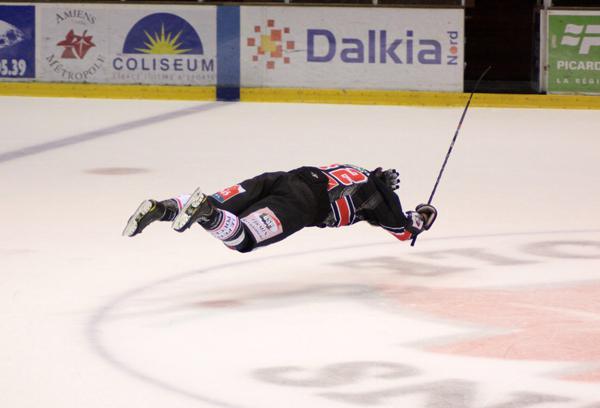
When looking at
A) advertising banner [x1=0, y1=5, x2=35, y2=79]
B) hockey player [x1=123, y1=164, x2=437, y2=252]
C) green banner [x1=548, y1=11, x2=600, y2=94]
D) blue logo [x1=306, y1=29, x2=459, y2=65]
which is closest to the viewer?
hockey player [x1=123, y1=164, x2=437, y2=252]

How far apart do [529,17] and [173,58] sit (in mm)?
5034

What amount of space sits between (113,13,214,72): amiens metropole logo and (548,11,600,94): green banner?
3730 millimetres

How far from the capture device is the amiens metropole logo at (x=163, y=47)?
14703 mm

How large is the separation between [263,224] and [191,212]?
17.5 inches

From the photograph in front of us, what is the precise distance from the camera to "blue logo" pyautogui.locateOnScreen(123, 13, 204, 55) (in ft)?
48.3

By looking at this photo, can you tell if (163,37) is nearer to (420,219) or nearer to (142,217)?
(420,219)

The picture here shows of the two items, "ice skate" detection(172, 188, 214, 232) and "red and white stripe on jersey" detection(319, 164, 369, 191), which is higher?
"red and white stripe on jersey" detection(319, 164, 369, 191)

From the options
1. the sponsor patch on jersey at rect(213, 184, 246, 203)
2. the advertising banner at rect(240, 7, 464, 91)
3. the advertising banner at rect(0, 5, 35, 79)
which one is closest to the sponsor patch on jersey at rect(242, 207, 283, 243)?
the sponsor patch on jersey at rect(213, 184, 246, 203)

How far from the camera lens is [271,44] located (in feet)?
47.9

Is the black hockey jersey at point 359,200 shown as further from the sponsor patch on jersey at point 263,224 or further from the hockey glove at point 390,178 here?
the sponsor patch on jersey at point 263,224

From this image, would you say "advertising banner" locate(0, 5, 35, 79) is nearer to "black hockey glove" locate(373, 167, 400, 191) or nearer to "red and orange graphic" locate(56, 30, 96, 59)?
"red and orange graphic" locate(56, 30, 96, 59)

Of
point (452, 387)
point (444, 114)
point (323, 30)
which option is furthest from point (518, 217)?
point (323, 30)

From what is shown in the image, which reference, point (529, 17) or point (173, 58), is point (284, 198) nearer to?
point (173, 58)

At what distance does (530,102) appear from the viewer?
46.6 feet
